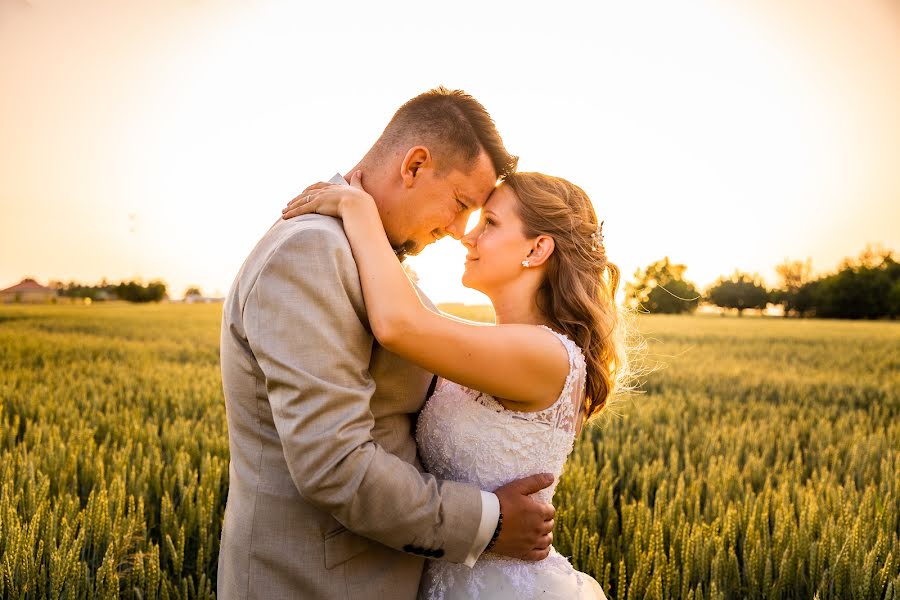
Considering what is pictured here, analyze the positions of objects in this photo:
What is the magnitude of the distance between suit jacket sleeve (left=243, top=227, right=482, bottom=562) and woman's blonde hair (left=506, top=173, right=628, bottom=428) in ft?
3.30

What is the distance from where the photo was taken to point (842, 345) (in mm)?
19344

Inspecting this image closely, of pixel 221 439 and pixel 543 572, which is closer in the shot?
pixel 543 572

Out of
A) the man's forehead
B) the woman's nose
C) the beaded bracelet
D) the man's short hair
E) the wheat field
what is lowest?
the wheat field

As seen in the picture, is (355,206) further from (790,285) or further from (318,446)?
(790,285)

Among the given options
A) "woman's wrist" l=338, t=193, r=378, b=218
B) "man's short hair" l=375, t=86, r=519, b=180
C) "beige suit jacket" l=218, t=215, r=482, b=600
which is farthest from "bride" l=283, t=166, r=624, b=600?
"man's short hair" l=375, t=86, r=519, b=180

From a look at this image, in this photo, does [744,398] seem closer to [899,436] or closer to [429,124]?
[899,436]

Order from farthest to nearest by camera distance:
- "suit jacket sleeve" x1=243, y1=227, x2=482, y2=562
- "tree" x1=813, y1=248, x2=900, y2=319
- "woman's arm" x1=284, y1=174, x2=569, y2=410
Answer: "tree" x1=813, y1=248, x2=900, y2=319, "woman's arm" x1=284, y1=174, x2=569, y2=410, "suit jacket sleeve" x1=243, y1=227, x2=482, y2=562

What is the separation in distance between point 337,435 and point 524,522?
0.73 metres

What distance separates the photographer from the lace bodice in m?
2.23

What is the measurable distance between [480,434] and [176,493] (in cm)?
258

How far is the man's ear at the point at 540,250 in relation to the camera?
2543mm

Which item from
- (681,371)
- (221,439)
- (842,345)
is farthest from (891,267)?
(221,439)

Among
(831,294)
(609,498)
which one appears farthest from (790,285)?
(609,498)

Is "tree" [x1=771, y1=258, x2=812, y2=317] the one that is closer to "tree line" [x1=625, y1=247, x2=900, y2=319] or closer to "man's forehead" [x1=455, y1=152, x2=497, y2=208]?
"tree line" [x1=625, y1=247, x2=900, y2=319]
